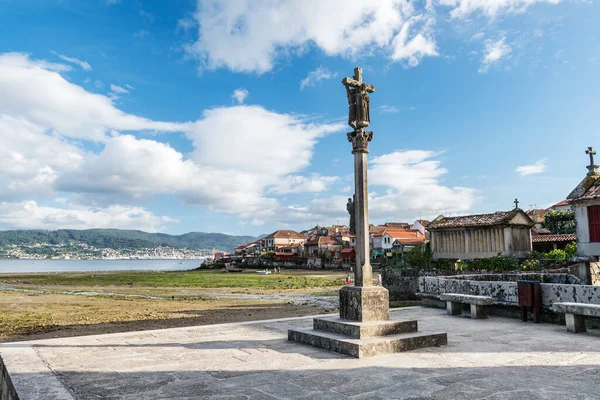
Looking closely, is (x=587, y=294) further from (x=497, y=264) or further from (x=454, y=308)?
(x=497, y=264)

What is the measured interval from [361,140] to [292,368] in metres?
5.18

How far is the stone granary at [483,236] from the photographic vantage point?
2488 cm

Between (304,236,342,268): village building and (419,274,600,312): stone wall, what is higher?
(304,236,342,268): village building

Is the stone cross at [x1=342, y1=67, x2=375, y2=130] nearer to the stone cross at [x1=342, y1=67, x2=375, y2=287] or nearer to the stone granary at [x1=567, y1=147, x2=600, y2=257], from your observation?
the stone cross at [x1=342, y1=67, x2=375, y2=287]

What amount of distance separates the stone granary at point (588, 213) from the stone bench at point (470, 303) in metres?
9.61

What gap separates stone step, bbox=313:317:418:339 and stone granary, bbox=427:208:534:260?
743 inches

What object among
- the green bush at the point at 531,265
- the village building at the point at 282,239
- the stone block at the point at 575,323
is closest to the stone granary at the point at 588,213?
the green bush at the point at 531,265

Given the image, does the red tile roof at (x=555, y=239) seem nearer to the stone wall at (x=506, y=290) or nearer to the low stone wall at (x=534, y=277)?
the low stone wall at (x=534, y=277)

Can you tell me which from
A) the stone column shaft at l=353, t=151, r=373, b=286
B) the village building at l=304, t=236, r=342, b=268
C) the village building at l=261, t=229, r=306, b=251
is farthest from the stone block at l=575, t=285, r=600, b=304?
the village building at l=261, t=229, r=306, b=251

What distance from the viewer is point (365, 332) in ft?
26.0

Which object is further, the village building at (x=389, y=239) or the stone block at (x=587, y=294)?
the village building at (x=389, y=239)

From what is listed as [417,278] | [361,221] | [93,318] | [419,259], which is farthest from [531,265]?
[93,318]

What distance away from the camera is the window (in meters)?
18.2

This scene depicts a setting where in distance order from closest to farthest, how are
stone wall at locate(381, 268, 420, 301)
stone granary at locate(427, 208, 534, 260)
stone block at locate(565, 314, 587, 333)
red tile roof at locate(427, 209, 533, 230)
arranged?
1. stone block at locate(565, 314, 587, 333)
2. stone wall at locate(381, 268, 420, 301)
3. stone granary at locate(427, 208, 534, 260)
4. red tile roof at locate(427, 209, 533, 230)
